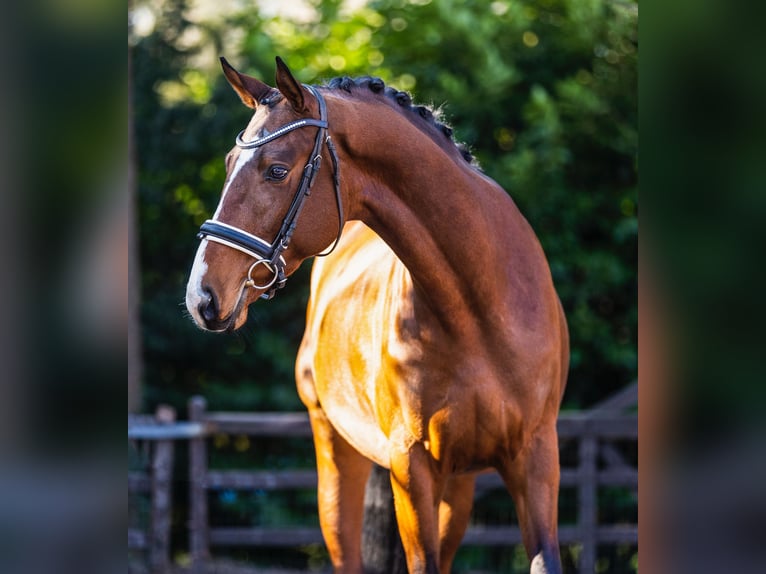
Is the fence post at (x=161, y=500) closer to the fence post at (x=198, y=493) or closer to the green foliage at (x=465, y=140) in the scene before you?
the fence post at (x=198, y=493)

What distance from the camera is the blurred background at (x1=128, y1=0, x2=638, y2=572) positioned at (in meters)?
7.20

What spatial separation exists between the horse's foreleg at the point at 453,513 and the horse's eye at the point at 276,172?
1760 millimetres

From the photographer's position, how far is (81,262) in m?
0.89

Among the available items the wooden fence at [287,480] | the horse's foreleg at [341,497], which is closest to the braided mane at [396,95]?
the horse's foreleg at [341,497]

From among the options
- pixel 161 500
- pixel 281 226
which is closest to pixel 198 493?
pixel 161 500

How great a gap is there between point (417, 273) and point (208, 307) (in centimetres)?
71

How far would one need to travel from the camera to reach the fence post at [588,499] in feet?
23.0

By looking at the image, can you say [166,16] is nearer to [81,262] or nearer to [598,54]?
[598,54]

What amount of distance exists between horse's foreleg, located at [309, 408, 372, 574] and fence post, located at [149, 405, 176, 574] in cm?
337

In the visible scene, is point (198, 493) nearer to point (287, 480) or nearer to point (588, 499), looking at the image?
point (287, 480)

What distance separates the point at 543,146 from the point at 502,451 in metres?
4.54

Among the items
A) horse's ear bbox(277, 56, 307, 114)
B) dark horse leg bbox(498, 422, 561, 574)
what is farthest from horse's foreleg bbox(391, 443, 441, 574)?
horse's ear bbox(277, 56, 307, 114)

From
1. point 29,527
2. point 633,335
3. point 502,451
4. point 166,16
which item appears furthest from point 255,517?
point 29,527

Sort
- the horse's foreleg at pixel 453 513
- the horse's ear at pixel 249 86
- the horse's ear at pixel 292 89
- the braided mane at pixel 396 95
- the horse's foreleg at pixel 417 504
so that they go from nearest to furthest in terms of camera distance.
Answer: the horse's ear at pixel 292 89 < the horse's ear at pixel 249 86 < the braided mane at pixel 396 95 < the horse's foreleg at pixel 417 504 < the horse's foreleg at pixel 453 513
